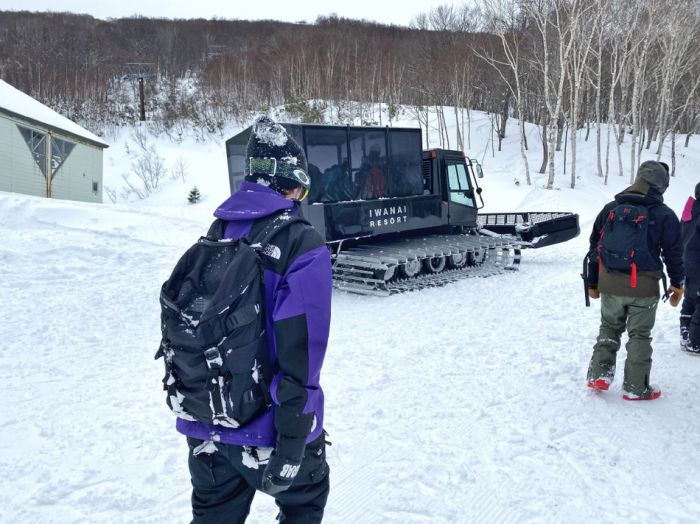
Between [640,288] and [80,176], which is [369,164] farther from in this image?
[80,176]

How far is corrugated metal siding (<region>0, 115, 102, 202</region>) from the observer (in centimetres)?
1786

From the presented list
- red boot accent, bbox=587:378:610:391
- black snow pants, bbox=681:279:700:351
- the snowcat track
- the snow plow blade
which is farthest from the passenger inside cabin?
red boot accent, bbox=587:378:610:391

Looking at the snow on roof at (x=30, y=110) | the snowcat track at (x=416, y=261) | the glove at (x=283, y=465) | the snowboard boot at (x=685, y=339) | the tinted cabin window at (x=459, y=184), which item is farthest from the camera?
the snow on roof at (x=30, y=110)

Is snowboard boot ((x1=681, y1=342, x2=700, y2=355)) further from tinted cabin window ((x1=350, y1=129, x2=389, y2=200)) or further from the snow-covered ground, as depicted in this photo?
tinted cabin window ((x1=350, y1=129, x2=389, y2=200))

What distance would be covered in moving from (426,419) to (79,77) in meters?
50.2

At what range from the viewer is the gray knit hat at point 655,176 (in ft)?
13.0

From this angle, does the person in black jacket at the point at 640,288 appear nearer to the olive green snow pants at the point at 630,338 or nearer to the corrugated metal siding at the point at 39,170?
the olive green snow pants at the point at 630,338

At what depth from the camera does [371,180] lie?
356 inches

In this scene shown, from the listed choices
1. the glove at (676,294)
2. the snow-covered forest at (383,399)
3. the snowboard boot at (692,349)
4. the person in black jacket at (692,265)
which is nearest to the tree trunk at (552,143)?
the snow-covered forest at (383,399)

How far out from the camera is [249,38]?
68.2 meters

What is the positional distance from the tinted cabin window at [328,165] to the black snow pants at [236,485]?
652 centimetres

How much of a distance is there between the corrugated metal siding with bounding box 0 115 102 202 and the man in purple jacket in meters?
19.3

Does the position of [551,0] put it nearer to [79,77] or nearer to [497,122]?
[497,122]

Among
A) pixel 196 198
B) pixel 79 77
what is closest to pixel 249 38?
pixel 79 77
